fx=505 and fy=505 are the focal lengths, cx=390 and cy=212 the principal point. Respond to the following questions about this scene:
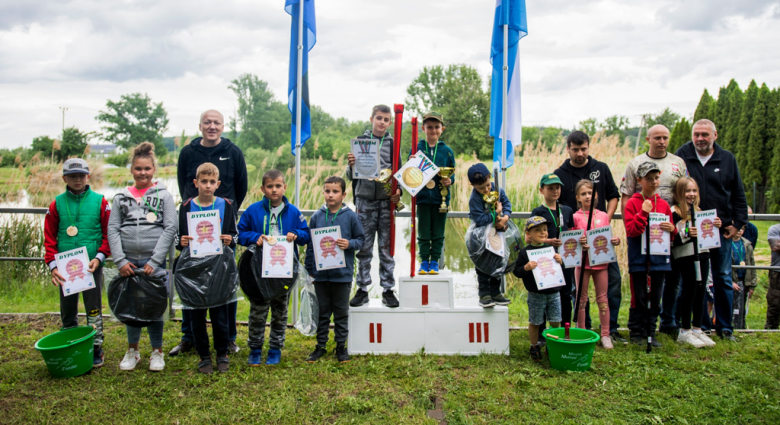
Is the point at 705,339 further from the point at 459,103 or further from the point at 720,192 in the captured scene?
the point at 459,103

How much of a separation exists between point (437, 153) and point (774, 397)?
2903mm

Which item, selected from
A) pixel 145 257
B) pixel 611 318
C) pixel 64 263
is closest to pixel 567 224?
pixel 611 318

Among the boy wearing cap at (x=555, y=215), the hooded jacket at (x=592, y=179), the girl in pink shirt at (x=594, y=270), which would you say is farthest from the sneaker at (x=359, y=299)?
the hooded jacket at (x=592, y=179)

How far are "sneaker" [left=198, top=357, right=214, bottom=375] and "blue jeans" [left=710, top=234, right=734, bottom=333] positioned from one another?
14.4 ft

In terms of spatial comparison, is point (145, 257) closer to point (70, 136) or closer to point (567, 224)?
point (567, 224)

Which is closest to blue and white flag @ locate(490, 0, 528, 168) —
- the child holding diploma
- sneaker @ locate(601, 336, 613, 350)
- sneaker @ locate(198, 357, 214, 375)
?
sneaker @ locate(601, 336, 613, 350)

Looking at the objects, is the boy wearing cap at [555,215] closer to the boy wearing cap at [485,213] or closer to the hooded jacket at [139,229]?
the boy wearing cap at [485,213]

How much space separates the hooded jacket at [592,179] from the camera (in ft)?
14.4

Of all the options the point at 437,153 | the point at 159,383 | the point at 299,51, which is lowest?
the point at 159,383

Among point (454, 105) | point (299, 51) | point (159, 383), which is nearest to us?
point (159, 383)

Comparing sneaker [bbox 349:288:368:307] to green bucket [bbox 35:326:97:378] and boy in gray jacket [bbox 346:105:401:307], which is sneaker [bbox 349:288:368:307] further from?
green bucket [bbox 35:326:97:378]

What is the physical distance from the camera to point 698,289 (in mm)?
4445

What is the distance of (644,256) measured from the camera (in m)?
4.29

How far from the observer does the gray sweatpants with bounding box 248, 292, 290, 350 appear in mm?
3895
